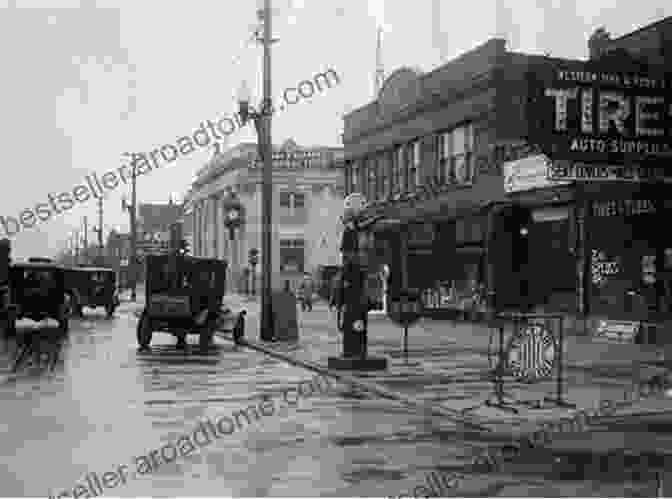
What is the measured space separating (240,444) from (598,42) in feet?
64.2

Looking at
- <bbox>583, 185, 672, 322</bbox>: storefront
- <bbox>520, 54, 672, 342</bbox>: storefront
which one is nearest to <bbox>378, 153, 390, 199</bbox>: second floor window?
<bbox>520, 54, 672, 342</bbox>: storefront

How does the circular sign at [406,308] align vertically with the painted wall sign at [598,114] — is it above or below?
below

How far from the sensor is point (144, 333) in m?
22.1

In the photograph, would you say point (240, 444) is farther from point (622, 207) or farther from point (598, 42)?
point (598, 42)

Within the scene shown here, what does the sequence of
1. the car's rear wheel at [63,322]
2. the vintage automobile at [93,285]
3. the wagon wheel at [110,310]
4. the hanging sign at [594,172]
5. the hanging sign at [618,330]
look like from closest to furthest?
the hanging sign at [594,172] → the hanging sign at [618,330] → the car's rear wheel at [63,322] → the wagon wheel at [110,310] → the vintage automobile at [93,285]

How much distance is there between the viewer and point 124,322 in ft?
116

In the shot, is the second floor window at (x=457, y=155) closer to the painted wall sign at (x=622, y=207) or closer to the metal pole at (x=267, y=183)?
the painted wall sign at (x=622, y=207)

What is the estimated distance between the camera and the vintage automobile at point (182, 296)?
2292 cm

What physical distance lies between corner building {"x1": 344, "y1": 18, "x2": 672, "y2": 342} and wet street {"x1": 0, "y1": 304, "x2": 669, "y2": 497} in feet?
9.21

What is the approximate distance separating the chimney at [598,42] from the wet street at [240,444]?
14057 millimetres

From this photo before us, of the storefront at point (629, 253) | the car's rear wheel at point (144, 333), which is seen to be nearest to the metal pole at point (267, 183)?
the car's rear wheel at point (144, 333)

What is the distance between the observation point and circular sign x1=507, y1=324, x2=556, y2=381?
11805 mm

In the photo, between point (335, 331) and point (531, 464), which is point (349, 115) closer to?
point (335, 331)

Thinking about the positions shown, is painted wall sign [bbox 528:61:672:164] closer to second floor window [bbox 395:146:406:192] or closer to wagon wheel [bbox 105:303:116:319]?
second floor window [bbox 395:146:406:192]
